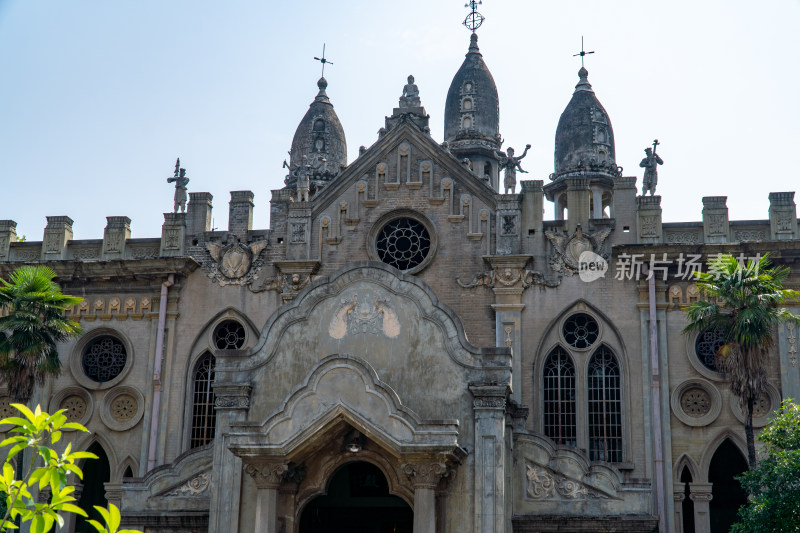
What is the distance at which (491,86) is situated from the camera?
1834 inches

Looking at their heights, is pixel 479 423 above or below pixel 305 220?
below

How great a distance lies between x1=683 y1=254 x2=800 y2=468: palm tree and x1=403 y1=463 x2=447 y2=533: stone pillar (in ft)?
29.7

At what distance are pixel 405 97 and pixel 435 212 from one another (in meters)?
4.39

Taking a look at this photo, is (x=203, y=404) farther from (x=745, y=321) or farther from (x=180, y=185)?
(x=745, y=321)

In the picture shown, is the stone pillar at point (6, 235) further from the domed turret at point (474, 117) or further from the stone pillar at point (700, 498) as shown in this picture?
the stone pillar at point (700, 498)

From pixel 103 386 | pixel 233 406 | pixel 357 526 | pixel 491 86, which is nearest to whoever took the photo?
pixel 233 406

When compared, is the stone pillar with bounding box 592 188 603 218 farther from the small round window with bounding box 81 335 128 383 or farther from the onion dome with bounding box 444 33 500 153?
the small round window with bounding box 81 335 128 383

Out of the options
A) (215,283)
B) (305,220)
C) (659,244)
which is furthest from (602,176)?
(215,283)

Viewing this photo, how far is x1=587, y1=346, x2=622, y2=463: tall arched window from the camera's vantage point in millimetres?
33750

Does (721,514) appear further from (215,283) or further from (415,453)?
(215,283)

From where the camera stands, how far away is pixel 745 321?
2861 centimetres

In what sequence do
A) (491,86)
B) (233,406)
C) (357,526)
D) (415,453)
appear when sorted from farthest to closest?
(491,86) < (357,526) < (233,406) < (415,453)

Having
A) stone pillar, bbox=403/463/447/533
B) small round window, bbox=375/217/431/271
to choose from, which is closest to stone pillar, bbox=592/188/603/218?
small round window, bbox=375/217/431/271

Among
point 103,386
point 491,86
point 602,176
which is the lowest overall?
point 103,386
